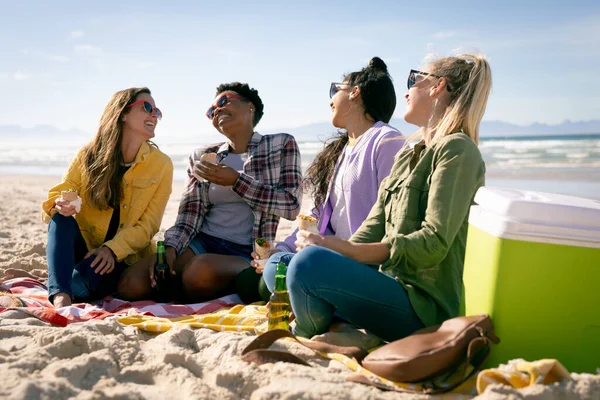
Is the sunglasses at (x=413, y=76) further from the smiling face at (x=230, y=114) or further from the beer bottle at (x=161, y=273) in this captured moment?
the beer bottle at (x=161, y=273)

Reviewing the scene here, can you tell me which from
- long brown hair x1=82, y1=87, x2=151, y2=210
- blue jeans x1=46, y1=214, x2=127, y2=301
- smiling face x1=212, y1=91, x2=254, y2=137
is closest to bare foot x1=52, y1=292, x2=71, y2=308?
blue jeans x1=46, y1=214, x2=127, y2=301

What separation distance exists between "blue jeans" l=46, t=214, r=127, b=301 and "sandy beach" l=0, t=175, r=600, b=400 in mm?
512

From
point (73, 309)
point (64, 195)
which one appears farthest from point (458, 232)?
point (64, 195)

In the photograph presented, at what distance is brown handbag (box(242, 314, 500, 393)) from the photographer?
8.40 feet

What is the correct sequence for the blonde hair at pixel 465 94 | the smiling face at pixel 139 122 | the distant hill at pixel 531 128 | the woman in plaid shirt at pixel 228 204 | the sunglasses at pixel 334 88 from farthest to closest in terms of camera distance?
1. the distant hill at pixel 531 128
2. the smiling face at pixel 139 122
3. the woman in plaid shirt at pixel 228 204
4. the sunglasses at pixel 334 88
5. the blonde hair at pixel 465 94

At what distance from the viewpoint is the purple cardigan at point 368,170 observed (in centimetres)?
405

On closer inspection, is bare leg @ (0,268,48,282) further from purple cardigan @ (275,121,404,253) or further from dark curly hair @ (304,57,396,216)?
purple cardigan @ (275,121,404,253)

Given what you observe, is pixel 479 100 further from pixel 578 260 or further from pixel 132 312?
pixel 132 312

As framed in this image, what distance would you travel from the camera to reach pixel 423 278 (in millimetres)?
3064

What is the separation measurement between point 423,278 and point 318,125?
100m

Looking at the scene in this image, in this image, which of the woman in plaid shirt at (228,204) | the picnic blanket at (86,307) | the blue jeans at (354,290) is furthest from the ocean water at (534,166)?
the blue jeans at (354,290)

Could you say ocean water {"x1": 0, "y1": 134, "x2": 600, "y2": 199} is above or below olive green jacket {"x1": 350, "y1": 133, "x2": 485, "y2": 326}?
below

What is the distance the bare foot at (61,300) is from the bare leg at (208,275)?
0.82 metres

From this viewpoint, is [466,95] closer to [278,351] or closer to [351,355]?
[351,355]
